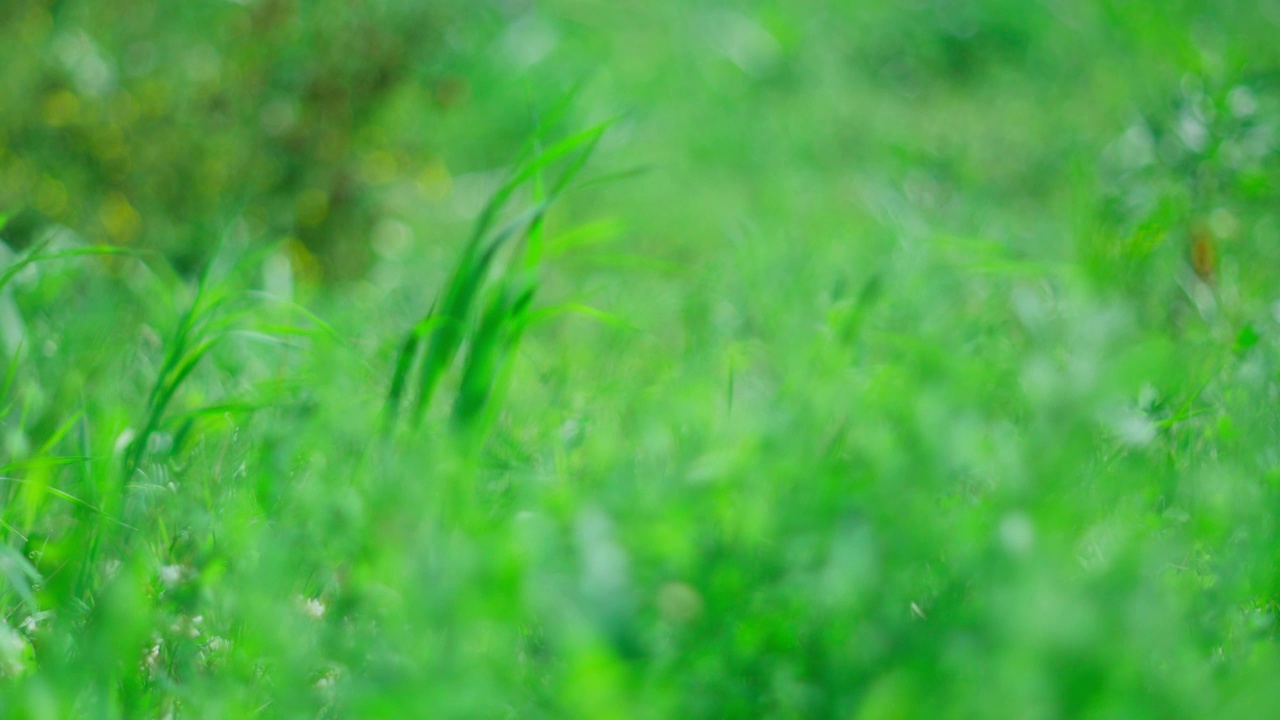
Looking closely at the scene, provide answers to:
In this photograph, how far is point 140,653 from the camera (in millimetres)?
1164

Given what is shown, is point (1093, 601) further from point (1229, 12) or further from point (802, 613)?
point (1229, 12)

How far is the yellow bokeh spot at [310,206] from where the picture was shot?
2.74 meters

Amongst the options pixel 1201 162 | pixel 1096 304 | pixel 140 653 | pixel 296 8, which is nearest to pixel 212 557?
pixel 140 653

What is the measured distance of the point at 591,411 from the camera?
1694mm

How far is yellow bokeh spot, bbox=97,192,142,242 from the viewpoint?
8.40 ft

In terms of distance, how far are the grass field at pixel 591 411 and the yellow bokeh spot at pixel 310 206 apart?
13 mm

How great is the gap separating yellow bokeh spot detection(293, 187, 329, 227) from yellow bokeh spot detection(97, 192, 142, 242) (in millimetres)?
412

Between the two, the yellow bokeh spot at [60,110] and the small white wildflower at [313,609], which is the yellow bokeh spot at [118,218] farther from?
the small white wildflower at [313,609]

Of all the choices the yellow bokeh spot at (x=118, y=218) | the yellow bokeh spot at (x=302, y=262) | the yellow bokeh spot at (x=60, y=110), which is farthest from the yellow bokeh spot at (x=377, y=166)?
the yellow bokeh spot at (x=60, y=110)

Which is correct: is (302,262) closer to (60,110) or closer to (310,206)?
(310,206)

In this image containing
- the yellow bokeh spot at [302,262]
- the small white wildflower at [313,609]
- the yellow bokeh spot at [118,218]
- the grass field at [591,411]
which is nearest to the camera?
the grass field at [591,411]

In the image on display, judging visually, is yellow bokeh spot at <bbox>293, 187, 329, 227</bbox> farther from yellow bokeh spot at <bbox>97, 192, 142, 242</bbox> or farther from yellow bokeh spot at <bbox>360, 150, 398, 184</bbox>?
yellow bokeh spot at <bbox>97, 192, 142, 242</bbox>

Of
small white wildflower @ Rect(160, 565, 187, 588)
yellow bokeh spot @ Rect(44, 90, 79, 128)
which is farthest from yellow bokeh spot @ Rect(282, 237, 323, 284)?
small white wildflower @ Rect(160, 565, 187, 588)

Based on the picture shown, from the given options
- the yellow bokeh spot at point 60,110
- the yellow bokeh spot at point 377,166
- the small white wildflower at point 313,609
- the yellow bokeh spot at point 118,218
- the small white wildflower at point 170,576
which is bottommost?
the yellow bokeh spot at point 377,166
